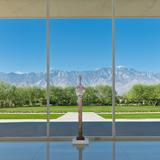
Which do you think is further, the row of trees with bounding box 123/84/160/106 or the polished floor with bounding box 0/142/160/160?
the row of trees with bounding box 123/84/160/106

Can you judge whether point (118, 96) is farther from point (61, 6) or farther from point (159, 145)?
point (61, 6)

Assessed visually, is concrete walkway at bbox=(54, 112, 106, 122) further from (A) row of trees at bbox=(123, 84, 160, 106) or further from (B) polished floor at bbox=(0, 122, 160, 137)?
(A) row of trees at bbox=(123, 84, 160, 106)

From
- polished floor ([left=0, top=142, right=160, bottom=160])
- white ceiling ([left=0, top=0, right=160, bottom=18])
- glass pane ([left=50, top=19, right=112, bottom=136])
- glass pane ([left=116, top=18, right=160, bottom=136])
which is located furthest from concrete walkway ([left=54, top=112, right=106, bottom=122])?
white ceiling ([left=0, top=0, right=160, bottom=18])

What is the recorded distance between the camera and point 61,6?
23.1 ft

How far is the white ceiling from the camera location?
7.04 metres

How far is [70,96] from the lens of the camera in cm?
721

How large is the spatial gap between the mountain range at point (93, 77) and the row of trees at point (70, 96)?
11 cm

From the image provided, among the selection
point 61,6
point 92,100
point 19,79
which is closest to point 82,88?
point 92,100

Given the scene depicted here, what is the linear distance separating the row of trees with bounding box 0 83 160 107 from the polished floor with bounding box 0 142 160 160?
933 mm

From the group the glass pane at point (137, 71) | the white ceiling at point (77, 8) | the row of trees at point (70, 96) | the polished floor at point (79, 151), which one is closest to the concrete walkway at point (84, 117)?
the row of trees at point (70, 96)

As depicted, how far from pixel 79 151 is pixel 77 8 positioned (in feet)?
9.88

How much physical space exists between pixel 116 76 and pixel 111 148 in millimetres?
1669

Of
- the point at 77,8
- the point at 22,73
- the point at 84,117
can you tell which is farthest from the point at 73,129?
the point at 77,8

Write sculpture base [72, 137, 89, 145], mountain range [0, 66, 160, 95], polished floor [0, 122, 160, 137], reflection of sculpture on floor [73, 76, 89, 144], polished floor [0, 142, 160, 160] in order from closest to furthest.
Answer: polished floor [0, 142, 160, 160] < sculpture base [72, 137, 89, 145] < reflection of sculpture on floor [73, 76, 89, 144] < mountain range [0, 66, 160, 95] < polished floor [0, 122, 160, 137]
